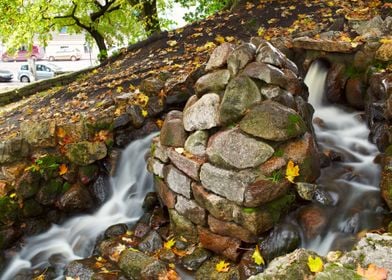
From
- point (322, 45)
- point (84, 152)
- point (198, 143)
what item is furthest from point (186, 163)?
point (322, 45)

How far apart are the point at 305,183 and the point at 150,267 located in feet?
7.02

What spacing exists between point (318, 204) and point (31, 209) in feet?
15.3

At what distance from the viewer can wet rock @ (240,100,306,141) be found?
4.63 m

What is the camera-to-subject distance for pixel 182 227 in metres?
5.51

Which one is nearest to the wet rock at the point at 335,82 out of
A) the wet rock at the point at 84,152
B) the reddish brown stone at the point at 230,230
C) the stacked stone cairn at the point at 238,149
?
the stacked stone cairn at the point at 238,149

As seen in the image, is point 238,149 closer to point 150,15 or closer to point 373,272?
point 373,272

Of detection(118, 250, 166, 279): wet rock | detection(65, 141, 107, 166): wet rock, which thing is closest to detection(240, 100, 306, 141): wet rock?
detection(118, 250, 166, 279): wet rock

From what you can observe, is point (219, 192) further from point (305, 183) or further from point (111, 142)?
point (111, 142)

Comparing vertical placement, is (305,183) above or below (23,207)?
above

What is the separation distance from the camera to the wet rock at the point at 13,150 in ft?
22.5

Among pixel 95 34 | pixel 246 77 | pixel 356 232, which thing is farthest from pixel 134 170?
pixel 95 34

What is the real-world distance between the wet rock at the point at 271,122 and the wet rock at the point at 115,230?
2.69 m

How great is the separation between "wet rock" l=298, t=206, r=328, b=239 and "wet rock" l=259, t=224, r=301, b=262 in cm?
13

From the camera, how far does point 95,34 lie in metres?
14.9
